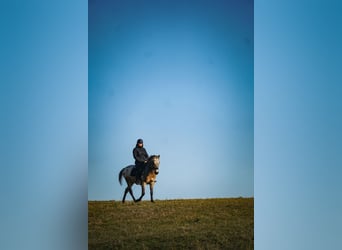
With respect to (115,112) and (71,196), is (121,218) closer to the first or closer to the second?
(71,196)

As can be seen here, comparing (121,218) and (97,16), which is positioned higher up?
(97,16)

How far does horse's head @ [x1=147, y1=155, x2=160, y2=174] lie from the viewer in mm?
4793

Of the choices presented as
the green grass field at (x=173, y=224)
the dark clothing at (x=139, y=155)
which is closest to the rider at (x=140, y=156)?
the dark clothing at (x=139, y=155)

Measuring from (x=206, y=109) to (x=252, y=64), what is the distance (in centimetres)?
68

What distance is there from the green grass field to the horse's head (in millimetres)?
330

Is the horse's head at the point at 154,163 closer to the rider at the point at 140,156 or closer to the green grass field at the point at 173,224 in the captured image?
the rider at the point at 140,156

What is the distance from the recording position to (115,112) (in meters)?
4.81

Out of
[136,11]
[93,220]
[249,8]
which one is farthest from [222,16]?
[93,220]

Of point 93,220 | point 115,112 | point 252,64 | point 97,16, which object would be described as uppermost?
point 97,16

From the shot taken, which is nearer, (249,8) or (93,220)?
(93,220)

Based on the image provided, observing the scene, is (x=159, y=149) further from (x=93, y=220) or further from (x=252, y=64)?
(x=252, y=64)

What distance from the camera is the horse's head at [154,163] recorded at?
4793 mm

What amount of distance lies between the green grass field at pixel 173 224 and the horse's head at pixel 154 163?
1.08ft

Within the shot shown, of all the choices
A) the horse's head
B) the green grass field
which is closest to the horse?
the horse's head
